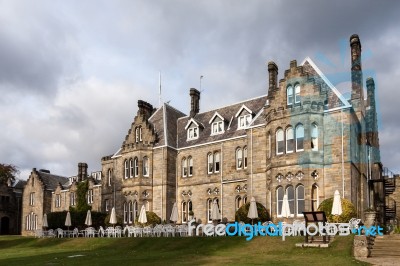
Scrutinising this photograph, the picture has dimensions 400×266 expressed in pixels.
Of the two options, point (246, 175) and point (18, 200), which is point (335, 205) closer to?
point (246, 175)

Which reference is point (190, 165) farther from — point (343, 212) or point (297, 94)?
point (343, 212)

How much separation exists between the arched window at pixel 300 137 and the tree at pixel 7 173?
5491 centimetres

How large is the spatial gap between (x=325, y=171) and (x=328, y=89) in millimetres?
6893

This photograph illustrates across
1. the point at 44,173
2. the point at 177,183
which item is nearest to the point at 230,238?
the point at 177,183

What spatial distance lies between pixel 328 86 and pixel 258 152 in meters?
8.22

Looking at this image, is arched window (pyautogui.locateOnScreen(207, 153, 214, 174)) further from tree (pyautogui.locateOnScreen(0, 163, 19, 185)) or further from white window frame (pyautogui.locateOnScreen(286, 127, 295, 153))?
tree (pyautogui.locateOnScreen(0, 163, 19, 185))

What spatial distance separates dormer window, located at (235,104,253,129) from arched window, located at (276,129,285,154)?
6509mm

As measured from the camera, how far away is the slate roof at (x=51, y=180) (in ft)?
243

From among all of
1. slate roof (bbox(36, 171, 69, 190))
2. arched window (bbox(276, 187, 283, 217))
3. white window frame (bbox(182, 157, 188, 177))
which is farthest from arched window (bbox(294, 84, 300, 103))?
slate roof (bbox(36, 171, 69, 190))

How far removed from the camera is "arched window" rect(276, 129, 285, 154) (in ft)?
121

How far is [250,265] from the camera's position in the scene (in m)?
19.8

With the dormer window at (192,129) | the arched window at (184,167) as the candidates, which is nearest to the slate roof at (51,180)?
the arched window at (184,167)

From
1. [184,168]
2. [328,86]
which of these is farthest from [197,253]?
[184,168]

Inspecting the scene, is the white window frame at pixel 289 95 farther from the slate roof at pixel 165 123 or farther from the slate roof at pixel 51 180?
the slate roof at pixel 51 180
